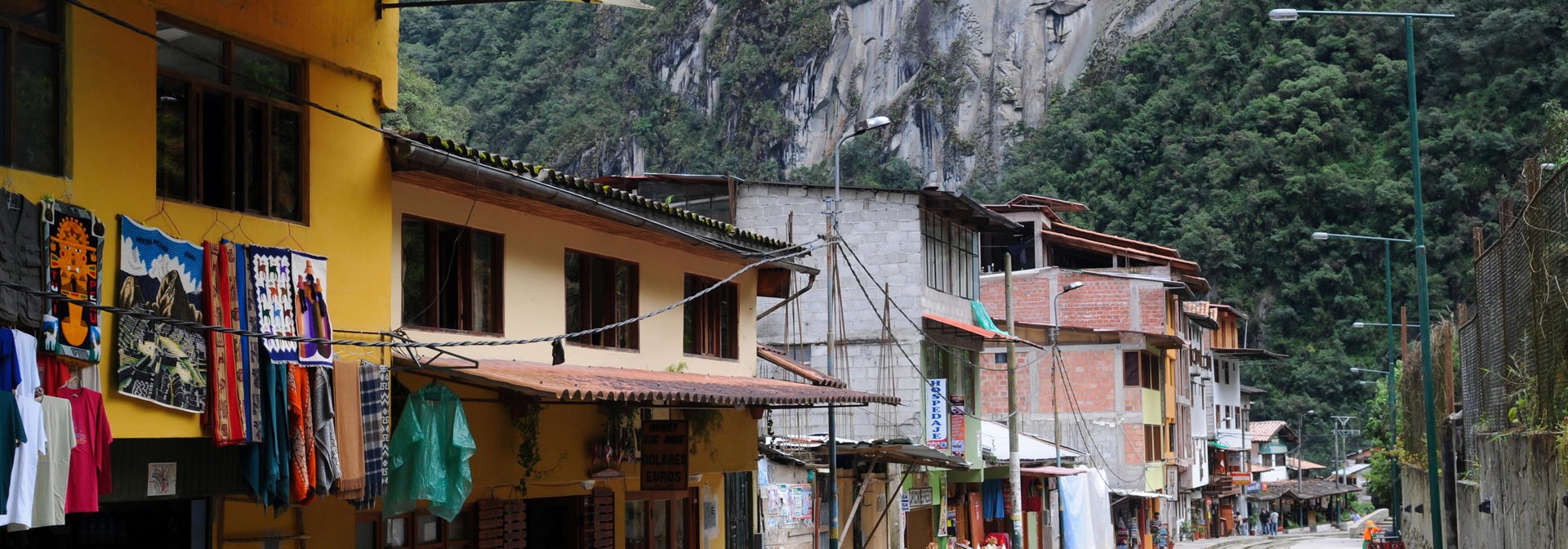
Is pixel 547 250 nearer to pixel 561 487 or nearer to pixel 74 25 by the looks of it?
pixel 561 487

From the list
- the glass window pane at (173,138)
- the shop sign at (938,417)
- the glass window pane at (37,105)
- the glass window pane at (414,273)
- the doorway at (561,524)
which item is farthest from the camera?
the shop sign at (938,417)

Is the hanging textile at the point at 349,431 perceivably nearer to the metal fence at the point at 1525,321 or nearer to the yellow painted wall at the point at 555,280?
the yellow painted wall at the point at 555,280

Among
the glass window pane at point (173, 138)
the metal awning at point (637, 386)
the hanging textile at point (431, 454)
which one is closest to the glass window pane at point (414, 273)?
the metal awning at point (637, 386)

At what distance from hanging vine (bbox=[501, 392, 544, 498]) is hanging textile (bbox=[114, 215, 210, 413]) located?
468 cm

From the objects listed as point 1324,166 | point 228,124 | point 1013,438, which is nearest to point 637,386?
point 228,124

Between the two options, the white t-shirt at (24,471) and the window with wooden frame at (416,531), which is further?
the window with wooden frame at (416,531)

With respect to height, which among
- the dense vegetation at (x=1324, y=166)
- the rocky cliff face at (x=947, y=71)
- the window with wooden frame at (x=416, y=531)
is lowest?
the window with wooden frame at (x=416, y=531)

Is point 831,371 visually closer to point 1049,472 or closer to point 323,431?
point 323,431

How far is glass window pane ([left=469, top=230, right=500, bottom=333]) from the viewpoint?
14.1m

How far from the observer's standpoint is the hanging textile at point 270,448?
1016 centimetres

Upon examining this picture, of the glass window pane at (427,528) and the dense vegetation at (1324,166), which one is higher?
the dense vegetation at (1324,166)

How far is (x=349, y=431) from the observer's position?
36.1 feet

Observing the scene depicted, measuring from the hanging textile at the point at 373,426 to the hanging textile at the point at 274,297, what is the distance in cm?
88

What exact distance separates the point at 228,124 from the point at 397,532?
445 cm
